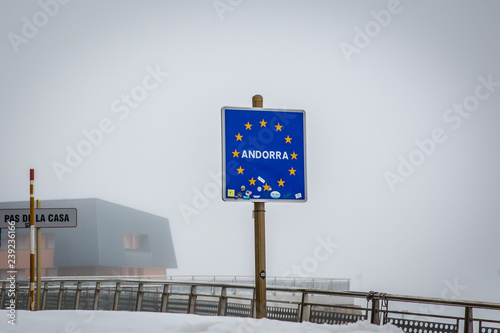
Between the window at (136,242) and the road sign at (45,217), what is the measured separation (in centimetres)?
6146

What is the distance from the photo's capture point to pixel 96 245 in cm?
6956

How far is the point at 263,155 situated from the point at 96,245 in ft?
204

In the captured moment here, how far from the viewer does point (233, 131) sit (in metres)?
9.77

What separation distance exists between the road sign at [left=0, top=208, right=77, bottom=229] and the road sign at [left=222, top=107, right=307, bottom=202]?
6973 mm

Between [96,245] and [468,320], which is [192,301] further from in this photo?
[96,245]

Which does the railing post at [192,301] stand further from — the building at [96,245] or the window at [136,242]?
the window at [136,242]

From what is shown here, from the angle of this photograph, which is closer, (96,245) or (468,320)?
(468,320)

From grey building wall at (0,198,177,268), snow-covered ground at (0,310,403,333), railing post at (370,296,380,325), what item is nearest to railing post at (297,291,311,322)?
railing post at (370,296,380,325)

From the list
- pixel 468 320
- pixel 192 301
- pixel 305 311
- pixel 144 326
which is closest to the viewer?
pixel 468 320

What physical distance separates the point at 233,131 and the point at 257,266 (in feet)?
6.33

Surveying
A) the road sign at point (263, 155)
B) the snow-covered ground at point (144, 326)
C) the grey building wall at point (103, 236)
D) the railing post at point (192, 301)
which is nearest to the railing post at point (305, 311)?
the snow-covered ground at point (144, 326)

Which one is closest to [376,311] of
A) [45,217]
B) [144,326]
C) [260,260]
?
[260,260]

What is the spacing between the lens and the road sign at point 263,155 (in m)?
9.72

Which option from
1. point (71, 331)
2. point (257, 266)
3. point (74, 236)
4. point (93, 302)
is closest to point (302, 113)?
point (257, 266)
